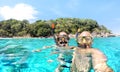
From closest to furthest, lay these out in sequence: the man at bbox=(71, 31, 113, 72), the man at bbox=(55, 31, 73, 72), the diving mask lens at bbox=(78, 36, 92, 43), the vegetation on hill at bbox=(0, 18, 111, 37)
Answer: the man at bbox=(71, 31, 113, 72), the diving mask lens at bbox=(78, 36, 92, 43), the man at bbox=(55, 31, 73, 72), the vegetation on hill at bbox=(0, 18, 111, 37)

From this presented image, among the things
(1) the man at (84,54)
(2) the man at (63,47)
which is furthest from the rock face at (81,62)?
(2) the man at (63,47)

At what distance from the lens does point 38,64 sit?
11336mm

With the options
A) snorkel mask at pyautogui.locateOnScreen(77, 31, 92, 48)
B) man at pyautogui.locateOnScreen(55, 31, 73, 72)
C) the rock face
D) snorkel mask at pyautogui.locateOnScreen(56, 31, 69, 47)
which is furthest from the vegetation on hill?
snorkel mask at pyautogui.locateOnScreen(77, 31, 92, 48)

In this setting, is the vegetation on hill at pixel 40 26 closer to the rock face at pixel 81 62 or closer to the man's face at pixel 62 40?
the man's face at pixel 62 40

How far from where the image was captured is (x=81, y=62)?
208 inches

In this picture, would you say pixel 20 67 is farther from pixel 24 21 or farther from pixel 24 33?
pixel 24 21

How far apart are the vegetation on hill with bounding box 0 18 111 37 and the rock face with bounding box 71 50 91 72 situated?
10119cm

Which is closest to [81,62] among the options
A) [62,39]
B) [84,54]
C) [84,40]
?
[84,54]

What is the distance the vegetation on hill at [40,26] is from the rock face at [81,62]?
101 m

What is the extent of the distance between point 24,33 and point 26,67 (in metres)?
105

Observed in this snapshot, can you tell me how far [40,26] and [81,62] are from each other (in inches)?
4216

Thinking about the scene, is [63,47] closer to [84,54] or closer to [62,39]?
[62,39]

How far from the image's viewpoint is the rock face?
5.09 metres

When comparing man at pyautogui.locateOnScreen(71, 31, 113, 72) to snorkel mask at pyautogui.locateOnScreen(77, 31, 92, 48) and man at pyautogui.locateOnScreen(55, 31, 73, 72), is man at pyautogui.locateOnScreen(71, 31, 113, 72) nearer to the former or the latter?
snorkel mask at pyautogui.locateOnScreen(77, 31, 92, 48)
